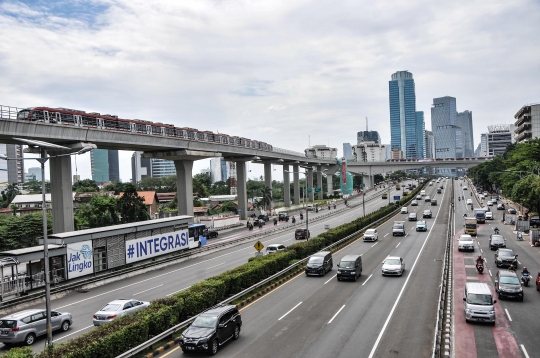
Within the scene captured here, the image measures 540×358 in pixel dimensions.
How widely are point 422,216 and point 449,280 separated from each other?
170 ft

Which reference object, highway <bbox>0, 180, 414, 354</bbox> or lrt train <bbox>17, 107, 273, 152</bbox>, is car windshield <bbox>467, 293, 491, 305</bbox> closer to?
highway <bbox>0, 180, 414, 354</bbox>

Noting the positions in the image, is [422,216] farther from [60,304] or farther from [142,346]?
[142,346]

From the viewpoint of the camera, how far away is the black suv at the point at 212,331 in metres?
17.2

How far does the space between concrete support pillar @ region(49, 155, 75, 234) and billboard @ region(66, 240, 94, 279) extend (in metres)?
10.9

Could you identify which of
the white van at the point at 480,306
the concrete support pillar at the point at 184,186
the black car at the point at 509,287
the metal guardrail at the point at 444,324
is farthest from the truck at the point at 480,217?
the white van at the point at 480,306

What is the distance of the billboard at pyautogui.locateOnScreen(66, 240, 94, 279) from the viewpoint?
32.1 metres

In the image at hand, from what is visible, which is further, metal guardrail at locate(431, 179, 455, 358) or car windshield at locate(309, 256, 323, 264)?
car windshield at locate(309, 256, 323, 264)

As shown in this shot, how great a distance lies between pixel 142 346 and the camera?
1734cm

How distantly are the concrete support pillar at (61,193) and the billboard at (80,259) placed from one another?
1086 cm

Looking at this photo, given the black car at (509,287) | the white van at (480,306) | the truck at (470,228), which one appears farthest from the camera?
the truck at (470,228)

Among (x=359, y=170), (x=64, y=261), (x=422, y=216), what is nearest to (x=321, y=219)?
(x=422, y=216)

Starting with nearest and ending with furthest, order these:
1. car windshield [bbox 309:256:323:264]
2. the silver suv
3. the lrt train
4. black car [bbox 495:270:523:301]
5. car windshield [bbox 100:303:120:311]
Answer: the silver suv, car windshield [bbox 100:303:120:311], black car [bbox 495:270:523:301], car windshield [bbox 309:256:323:264], the lrt train

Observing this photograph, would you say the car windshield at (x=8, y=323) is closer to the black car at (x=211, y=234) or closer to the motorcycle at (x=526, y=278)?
the motorcycle at (x=526, y=278)

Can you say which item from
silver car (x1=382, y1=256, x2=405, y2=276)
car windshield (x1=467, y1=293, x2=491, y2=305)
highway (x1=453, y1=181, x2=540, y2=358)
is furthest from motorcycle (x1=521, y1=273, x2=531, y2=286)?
car windshield (x1=467, y1=293, x2=491, y2=305)
